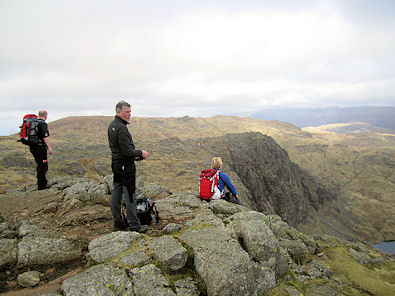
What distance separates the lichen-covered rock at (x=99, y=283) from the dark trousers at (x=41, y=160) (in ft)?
32.3

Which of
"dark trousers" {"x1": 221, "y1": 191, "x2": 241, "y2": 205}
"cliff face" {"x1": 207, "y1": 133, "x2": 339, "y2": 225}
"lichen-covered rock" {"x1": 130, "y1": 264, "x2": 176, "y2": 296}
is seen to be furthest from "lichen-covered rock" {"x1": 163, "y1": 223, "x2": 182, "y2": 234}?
"cliff face" {"x1": 207, "y1": 133, "x2": 339, "y2": 225}

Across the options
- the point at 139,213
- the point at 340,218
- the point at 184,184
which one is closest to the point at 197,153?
the point at 184,184

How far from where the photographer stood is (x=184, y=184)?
47.0 meters

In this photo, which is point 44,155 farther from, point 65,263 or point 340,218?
point 340,218

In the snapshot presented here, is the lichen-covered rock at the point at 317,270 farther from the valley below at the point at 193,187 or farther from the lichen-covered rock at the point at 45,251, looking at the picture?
the lichen-covered rock at the point at 45,251

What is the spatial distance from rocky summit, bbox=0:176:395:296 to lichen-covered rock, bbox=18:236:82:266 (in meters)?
0.03

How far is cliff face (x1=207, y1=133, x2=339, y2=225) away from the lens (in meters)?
72.8

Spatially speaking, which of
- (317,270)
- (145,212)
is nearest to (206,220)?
(145,212)

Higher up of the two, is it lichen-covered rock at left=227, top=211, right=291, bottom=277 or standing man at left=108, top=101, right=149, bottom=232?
standing man at left=108, top=101, right=149, bottom=232

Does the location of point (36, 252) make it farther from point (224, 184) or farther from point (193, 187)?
point (193, 187)

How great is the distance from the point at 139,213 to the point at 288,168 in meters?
99.1

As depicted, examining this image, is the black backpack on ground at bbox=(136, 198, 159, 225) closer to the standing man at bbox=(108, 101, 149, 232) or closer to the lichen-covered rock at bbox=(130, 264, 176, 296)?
the standing man at bbox=(108, 101, 149, 232)

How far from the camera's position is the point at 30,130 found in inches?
484

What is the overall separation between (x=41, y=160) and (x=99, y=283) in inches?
420
